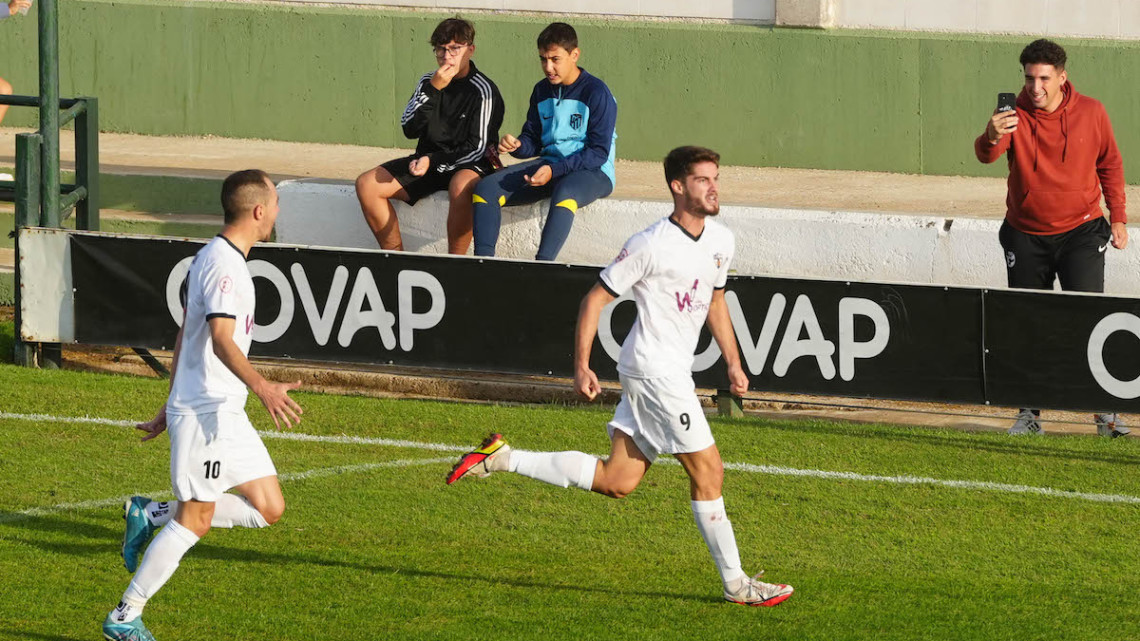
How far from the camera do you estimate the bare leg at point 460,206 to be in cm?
1177

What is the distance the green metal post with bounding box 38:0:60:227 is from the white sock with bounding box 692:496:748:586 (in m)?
6.84

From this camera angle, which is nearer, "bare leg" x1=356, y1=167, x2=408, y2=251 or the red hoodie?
the red hoodie

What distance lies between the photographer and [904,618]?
7.00 meters

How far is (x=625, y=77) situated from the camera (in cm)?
1711

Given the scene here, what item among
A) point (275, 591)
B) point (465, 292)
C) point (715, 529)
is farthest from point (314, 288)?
point (715, 529)

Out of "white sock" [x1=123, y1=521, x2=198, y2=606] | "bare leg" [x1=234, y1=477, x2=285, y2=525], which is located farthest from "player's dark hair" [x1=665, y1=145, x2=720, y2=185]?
"white sock" [x1=123, y1=521, x2=198, y2=606]

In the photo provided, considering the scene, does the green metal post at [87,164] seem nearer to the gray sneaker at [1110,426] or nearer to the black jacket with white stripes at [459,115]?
the black jacket with white stripes at [459,115]

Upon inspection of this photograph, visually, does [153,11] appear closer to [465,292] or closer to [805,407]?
[465,292]

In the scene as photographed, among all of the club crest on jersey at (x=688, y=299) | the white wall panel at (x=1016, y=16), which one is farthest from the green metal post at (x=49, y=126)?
the white wall panel at (x=1016, y=16)

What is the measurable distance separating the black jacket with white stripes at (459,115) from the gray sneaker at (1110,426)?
14.7ft

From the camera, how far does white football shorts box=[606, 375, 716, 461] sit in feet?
23.0

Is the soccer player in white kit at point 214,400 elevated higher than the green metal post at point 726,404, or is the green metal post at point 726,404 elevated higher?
the soccer player in white kit at point 214,400

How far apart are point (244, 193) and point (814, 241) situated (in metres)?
6.30

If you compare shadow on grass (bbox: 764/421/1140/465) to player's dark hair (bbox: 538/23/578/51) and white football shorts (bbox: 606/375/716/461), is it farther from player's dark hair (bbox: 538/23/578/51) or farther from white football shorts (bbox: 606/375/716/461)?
white football shorts (bbox: 606/375/716/461)
